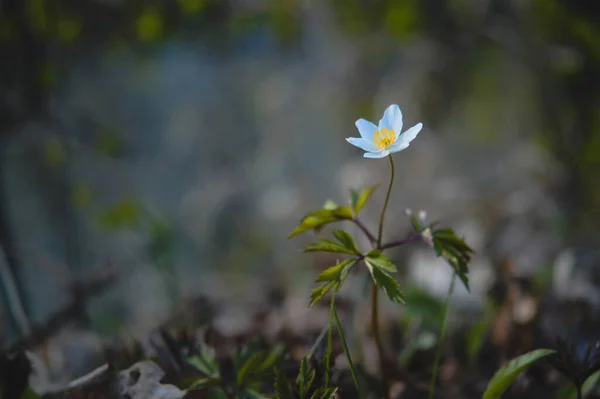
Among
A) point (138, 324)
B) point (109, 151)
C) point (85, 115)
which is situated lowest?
point (138, 324)

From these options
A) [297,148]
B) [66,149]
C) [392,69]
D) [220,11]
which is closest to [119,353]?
[66,149]

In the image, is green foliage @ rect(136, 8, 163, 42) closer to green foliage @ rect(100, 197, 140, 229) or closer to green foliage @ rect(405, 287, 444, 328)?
green foliage @ rect(100, 197, 140, 229)

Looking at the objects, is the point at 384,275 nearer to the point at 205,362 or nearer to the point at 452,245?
the point at 452,245

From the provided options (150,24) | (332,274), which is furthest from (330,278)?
(150,24)

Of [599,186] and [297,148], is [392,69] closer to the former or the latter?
[297,148]

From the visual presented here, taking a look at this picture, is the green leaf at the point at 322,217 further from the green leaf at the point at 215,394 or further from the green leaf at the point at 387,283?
the green leaf at the point at 215,394

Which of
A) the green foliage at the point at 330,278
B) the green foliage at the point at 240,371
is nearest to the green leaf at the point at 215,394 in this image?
the green foliage at the point at 240,371
